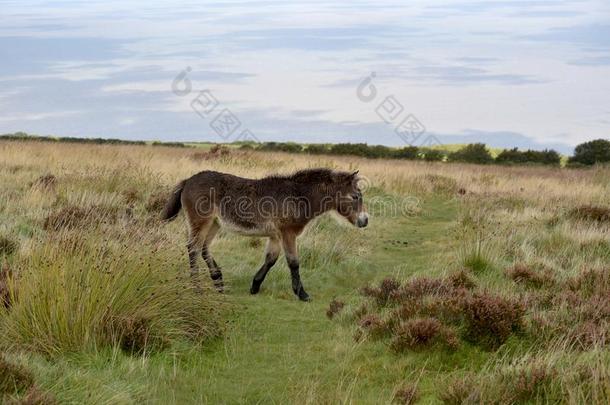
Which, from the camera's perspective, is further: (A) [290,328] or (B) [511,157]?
(B) [511,157]

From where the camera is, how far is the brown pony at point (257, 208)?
977 centimetres

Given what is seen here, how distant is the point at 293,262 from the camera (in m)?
9.80

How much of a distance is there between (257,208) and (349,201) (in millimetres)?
1404

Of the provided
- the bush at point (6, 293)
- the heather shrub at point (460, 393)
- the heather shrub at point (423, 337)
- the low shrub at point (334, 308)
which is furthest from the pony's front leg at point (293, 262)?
the heather shrub at point (460, 393)

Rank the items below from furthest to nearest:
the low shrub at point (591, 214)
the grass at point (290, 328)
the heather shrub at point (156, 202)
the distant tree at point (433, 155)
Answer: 1. the distant tree at point (433, 155)
2. the low shrub at point (591, 214)
3. the heather shrub at point (156, 202)
4. the grass at point (290, 328)

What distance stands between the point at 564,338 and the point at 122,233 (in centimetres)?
472

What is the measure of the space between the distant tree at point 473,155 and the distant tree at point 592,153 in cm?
652

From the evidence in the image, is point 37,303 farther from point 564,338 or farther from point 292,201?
point 564,338

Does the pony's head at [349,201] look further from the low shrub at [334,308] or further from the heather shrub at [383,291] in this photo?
the low shrub at [334,308]

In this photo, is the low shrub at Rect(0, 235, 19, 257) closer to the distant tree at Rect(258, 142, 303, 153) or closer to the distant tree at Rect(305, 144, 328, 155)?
the distant tree at Rect(305, 144, 328, 155)

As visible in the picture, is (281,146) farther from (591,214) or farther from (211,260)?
(211,260)

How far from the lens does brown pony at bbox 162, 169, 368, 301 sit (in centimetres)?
977

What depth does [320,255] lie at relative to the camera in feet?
39.5

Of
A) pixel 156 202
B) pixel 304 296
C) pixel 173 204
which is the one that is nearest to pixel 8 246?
pixel 173 204
